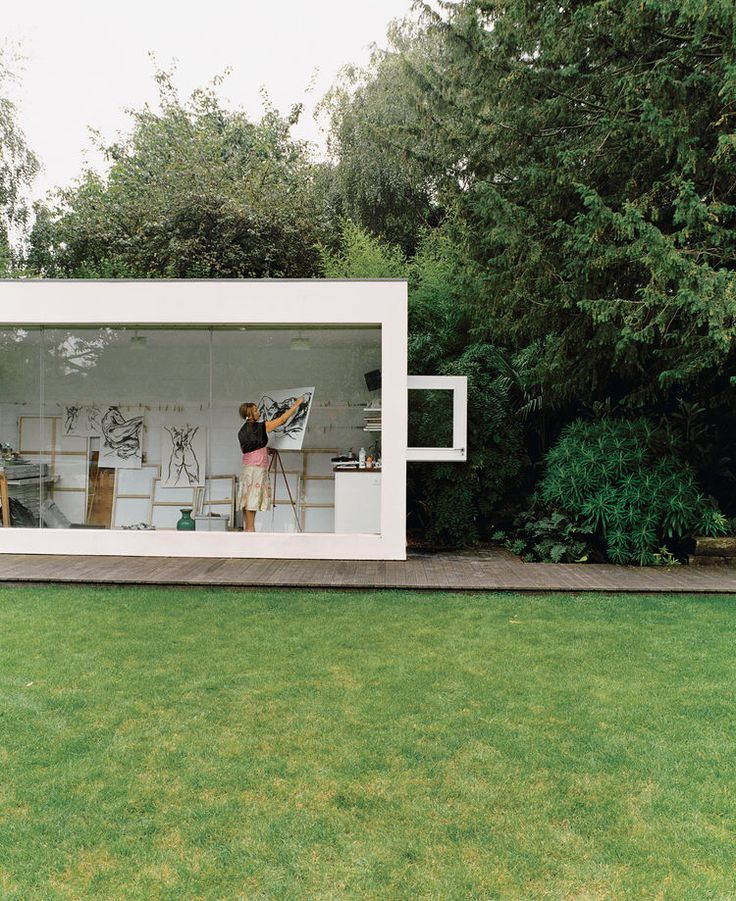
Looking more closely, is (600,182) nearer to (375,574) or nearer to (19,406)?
(375,574)

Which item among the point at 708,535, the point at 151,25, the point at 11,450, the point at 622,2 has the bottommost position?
the point at 708,535

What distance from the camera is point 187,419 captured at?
30.6 ft

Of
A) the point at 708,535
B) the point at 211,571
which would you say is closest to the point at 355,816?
the point at 211,571

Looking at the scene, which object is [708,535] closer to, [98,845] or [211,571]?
[211,571]

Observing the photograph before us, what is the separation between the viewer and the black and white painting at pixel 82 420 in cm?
931

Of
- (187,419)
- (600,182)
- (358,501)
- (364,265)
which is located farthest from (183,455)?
(600,182)

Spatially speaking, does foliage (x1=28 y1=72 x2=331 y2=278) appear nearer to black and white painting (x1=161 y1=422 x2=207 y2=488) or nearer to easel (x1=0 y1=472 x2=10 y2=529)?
easel (x1=0 y1=472 x2=10 y2=529)

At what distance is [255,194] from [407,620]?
55.2ft

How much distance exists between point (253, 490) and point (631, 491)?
4725mm

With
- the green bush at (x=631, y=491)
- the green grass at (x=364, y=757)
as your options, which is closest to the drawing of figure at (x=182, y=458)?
the green grass at (x=364, y=757)

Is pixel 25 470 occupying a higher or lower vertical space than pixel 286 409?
lower

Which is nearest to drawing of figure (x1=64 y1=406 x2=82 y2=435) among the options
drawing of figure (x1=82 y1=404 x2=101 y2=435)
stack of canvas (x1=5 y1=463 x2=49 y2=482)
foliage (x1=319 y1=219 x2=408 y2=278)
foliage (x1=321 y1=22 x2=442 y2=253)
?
drawing of figure (x1=82 y1=404 x2=101 y2=435)

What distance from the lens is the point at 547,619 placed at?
600cm

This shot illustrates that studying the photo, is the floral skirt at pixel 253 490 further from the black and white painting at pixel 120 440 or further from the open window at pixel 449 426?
the open window at pixel 449 426
